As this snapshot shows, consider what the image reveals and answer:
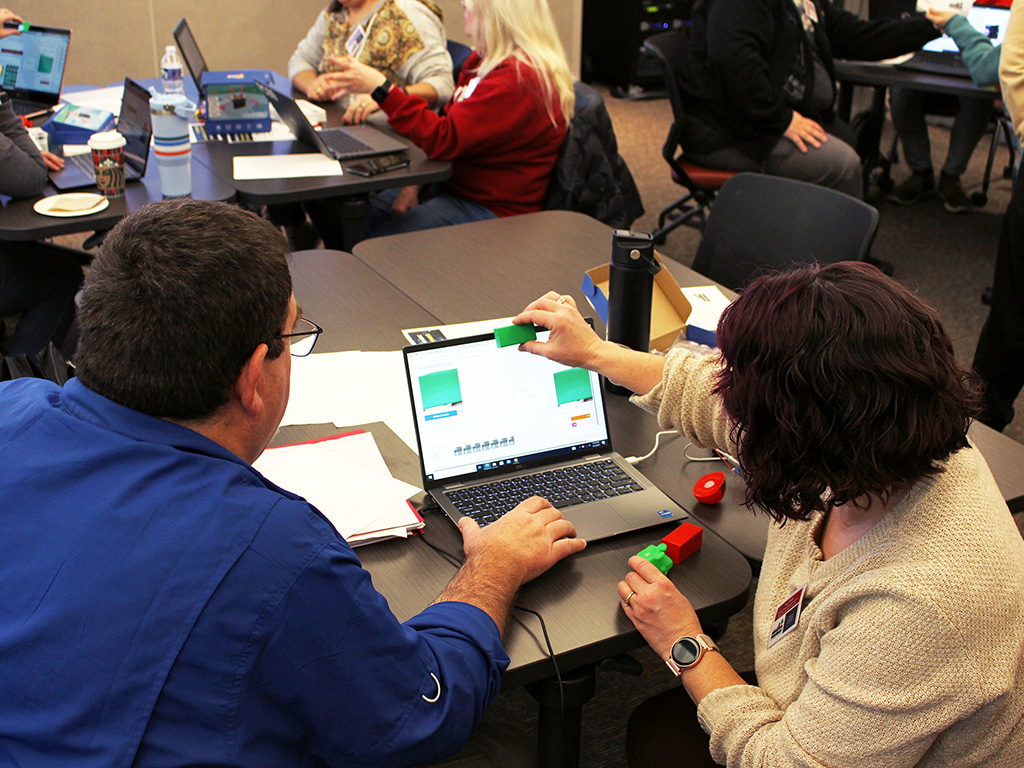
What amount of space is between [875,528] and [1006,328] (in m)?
1.90

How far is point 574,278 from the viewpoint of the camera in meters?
2.11

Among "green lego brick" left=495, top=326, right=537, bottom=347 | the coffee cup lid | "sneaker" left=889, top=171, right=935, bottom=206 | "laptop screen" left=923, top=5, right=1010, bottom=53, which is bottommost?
"sneaker" left=889, top=171, right=935, bottom=206

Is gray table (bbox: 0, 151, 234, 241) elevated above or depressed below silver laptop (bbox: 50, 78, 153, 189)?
below

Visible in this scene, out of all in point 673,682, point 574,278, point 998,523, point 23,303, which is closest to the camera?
point 998,523

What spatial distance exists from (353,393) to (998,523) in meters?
1.07

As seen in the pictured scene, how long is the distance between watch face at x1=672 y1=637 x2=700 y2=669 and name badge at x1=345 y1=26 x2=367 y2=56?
2929 millimetres

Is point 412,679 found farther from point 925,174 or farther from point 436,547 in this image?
point 925,174

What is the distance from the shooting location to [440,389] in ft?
4.36

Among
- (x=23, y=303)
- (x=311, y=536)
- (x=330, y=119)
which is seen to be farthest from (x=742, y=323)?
(x=330, y=119)

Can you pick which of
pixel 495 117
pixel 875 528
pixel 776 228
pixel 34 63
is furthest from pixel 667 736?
pixel 34 63

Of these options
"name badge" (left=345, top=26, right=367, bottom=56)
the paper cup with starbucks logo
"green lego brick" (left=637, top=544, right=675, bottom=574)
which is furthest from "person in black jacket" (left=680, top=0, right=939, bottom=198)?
"green lego brick" (left=637, top=544, right=675, bottom=574)

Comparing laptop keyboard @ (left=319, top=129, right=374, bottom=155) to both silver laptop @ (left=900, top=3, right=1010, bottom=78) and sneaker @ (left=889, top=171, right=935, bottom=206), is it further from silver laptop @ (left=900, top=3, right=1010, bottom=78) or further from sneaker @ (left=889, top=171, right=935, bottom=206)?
sneaker @ (left=889, top=171, right=935, bottom=206)

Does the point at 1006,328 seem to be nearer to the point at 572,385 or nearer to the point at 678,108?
the point at 678,108

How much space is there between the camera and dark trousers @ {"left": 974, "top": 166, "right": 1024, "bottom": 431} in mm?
2484
